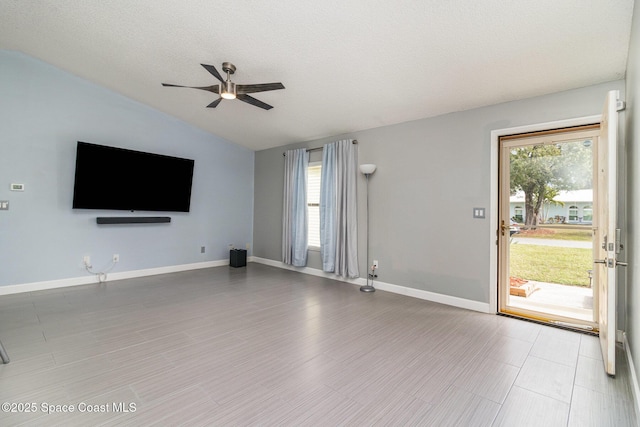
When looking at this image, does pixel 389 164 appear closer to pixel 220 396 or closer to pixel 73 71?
pixel 220 396

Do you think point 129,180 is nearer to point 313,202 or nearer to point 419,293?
point 313,202

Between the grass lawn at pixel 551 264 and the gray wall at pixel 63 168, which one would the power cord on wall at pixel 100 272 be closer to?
the gray wall at pixel 63 168

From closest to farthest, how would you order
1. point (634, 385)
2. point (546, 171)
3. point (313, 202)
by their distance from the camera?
point (634, 385)
point (546, 171)
point (313, 202)

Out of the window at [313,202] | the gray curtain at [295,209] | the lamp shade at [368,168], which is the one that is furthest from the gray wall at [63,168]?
the lamp shade at [368,168]

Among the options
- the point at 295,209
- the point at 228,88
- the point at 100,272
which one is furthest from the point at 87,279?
the point at 228,88

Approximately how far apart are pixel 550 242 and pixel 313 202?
3.67 meters

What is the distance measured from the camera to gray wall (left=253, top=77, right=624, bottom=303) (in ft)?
10.8

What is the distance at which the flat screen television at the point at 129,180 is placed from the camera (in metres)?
4.34

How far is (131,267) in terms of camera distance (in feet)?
16.2

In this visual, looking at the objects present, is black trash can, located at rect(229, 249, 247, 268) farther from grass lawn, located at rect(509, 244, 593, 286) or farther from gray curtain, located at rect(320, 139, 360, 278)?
grass lawn, located at rect(509, 244, 593, 286)

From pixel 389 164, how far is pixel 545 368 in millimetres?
3007

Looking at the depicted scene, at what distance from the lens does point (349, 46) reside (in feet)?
9.39

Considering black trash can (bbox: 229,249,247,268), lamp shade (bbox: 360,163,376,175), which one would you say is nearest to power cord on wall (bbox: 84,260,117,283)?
black trash can (bbox: 229,249,247,268)

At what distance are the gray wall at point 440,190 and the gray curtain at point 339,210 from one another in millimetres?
146
